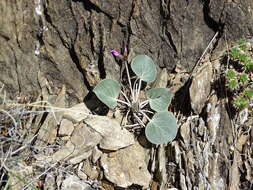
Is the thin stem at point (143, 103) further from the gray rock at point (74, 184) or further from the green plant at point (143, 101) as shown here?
the gray rock at point (74, 184)

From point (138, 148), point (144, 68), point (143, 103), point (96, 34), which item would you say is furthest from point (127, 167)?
point (96, 34)

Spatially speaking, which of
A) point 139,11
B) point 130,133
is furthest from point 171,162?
point 139,11

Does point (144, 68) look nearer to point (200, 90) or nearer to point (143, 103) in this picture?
point (143, 103)

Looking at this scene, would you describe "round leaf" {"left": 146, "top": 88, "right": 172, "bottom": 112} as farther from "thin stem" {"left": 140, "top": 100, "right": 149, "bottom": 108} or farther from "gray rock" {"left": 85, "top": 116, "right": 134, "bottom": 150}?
"gray rock" {"left": 85, "top": 116, "right": 134, "bottom": 150}

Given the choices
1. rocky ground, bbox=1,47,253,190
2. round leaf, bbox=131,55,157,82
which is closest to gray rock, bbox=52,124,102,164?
rocky ground, bbox=1,47,253,190

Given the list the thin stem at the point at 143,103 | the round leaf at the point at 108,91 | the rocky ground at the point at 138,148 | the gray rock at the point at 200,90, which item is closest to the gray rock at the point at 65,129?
the rocky ground at the point at 138,148
